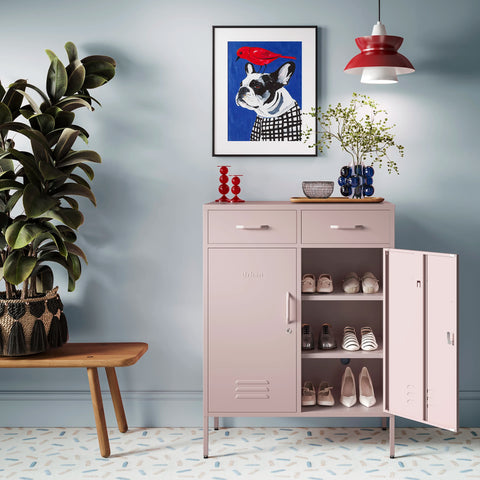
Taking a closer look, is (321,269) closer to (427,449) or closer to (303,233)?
(303,233)

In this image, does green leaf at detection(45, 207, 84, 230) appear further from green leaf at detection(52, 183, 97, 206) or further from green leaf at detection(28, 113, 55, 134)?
green leaf at detection(28, 113, 55, 134)

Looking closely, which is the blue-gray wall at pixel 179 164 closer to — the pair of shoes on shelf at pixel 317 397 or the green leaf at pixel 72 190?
the green leaf at pixel 72 190

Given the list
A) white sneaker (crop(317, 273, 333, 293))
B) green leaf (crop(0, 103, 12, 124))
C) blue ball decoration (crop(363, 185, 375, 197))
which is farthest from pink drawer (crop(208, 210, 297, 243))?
green leaf (crop(0, 103, 12, 124))

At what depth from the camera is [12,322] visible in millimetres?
2670

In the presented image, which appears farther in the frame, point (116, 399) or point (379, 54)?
point (116, 399)

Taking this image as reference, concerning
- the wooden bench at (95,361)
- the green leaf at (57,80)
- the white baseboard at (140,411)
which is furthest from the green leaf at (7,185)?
the white baseboard at (140,411)

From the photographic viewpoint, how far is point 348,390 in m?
2.94

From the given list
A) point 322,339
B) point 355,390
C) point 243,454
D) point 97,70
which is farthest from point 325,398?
point 97,70

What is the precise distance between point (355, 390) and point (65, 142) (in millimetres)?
1949

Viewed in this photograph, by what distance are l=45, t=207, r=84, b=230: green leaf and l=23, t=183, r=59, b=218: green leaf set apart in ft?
0.29

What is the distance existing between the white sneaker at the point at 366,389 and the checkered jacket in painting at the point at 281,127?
135 centimetres

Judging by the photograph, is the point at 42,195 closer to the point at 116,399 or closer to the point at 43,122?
A: the point at 43,122

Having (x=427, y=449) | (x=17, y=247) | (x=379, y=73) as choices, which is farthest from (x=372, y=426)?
(x=17, y=247)

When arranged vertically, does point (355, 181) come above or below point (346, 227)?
above
